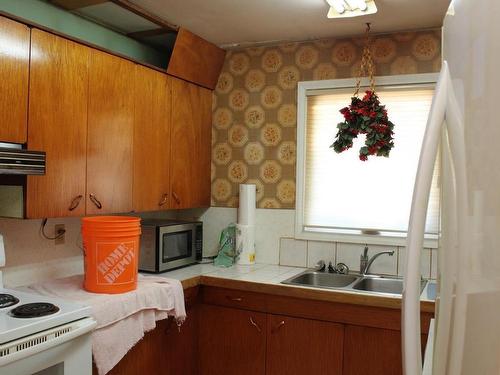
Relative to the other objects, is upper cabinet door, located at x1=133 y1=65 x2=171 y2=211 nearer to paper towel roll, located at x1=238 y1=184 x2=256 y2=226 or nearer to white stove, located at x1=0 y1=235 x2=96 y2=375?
paper towel roll, located at x1=238 y1=184 x2=256 y2=226

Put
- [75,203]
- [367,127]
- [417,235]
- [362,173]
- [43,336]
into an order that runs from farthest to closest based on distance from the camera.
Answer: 1. [362,173]
2. [367,127]
3. [75,203]
4. [43,336]
5. [417,235]

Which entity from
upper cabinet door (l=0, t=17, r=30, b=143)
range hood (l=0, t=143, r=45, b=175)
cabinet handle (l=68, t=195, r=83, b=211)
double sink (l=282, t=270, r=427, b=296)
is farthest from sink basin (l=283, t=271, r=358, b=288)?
upper cabinet door (l=0, t=17, r=30, b=143)

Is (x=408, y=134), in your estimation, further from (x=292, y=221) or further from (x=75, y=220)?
(x=75, y=220)

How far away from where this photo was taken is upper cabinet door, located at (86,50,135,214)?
7.61 feet

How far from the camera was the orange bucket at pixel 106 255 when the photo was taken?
83.0 inches

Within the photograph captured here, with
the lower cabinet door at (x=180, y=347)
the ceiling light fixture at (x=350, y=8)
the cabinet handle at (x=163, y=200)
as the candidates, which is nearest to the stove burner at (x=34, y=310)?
the lower cabinet door at (x=180, y=347)

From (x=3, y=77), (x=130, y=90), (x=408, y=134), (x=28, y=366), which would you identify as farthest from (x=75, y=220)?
(x=408, y=134)

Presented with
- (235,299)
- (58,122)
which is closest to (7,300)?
(58,122)

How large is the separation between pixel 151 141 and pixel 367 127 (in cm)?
129

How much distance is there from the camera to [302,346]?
2.54 metres

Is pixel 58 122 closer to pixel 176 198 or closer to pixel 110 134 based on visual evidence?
pixel 110 134

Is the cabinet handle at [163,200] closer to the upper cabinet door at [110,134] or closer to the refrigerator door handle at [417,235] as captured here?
the upper cabinet door at [110,134]

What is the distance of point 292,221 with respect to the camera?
3.13 m

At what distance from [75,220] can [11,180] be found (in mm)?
629
